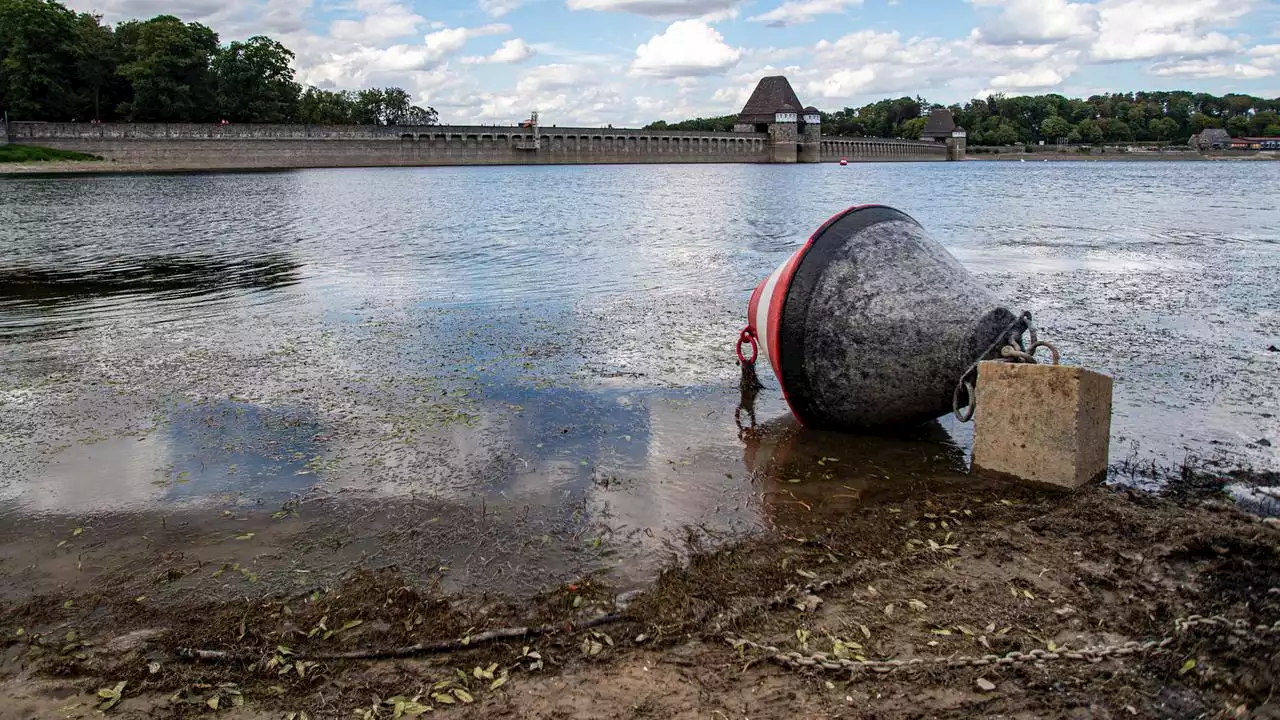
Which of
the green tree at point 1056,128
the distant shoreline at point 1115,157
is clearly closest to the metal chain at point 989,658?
the distant shoreline at point 1115,157

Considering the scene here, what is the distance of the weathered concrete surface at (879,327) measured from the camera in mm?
6523

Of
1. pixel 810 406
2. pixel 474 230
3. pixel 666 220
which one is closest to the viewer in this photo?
pixel 810 406

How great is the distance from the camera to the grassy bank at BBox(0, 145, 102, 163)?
70750 mm

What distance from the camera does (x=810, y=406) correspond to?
6.98m

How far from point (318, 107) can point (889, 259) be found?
125 m

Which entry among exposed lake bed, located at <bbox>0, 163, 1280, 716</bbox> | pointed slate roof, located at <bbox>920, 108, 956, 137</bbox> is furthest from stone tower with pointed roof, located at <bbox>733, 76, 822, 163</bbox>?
exposed lake bed, located at <bbox>0, 163, 1280, 716</bbox>

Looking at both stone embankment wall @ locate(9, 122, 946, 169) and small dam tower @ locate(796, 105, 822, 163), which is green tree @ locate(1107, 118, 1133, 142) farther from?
small dam tower @ locate(796, 105, 822, 163)

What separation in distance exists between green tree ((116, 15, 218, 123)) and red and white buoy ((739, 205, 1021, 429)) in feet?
332

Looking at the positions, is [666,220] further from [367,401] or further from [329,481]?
[329,481]

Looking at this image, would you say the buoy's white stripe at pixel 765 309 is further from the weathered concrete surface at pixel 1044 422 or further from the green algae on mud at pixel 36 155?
the green algae on mud at pixel 36 155

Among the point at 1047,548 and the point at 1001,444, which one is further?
the point at 1001,444

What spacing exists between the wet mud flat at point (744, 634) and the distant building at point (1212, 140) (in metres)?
201

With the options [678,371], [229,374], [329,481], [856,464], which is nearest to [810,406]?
[856,464]

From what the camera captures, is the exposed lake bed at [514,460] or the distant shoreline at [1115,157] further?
the distant shoreline at [1115,157]
